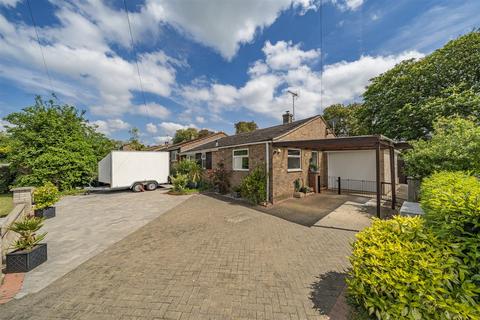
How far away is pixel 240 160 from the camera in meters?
11.6

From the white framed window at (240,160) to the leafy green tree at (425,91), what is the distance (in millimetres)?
12174

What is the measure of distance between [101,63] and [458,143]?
15057mm

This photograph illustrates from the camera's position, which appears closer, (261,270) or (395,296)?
(395,296)

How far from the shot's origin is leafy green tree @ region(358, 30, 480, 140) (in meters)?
12.0

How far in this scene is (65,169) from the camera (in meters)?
13.8

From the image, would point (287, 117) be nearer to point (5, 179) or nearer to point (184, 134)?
point (5, 179)

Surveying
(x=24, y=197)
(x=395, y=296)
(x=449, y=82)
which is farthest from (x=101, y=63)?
(x=449, y=82)

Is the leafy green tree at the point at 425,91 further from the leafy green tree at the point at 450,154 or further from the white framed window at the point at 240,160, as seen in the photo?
the white framed window at the point at 240,160

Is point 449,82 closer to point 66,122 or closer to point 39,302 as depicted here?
point 39,302

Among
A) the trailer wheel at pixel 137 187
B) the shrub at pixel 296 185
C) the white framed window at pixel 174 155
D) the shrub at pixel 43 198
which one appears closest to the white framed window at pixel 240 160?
the shrub at pixel 296 185

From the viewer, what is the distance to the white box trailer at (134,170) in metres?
12.9

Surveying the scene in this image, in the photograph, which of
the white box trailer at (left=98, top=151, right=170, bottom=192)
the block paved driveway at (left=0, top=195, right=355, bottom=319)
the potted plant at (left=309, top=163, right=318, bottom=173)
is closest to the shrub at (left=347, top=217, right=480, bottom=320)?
the block paved driveway at (left=0, top=195, right=355, bottom=319)

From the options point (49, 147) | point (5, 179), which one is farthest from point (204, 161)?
point (5, 179)

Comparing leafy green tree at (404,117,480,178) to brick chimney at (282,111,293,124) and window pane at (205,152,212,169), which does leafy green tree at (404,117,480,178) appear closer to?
brick chimney at (282,111,293,124)
